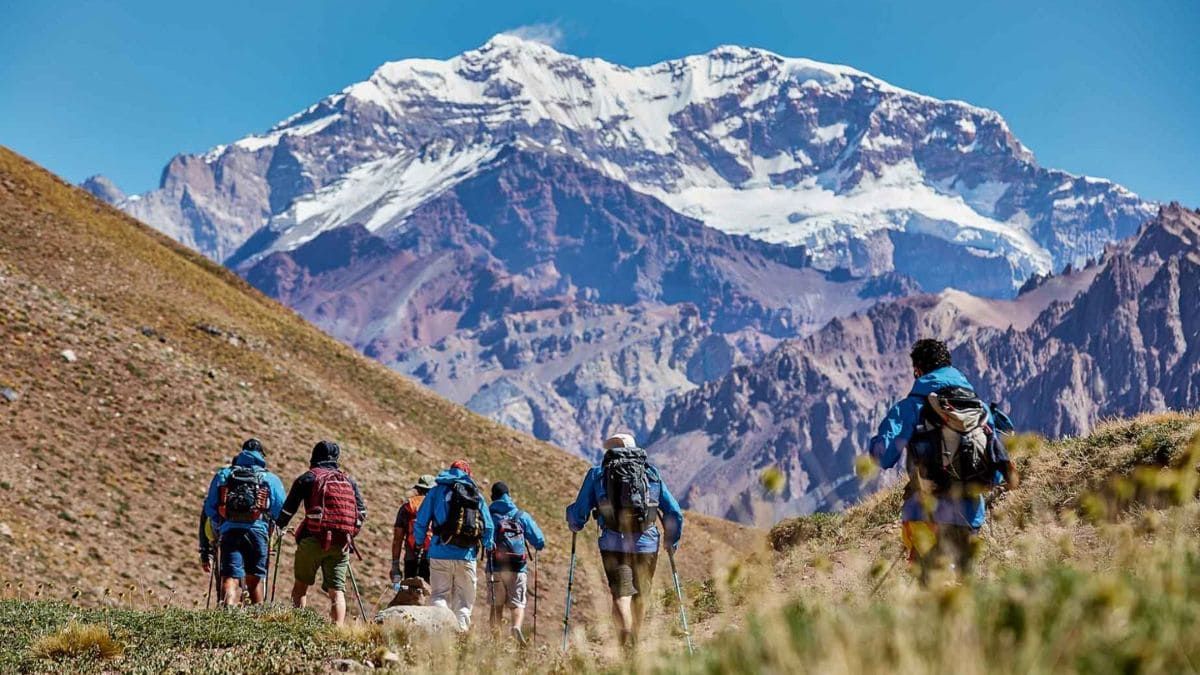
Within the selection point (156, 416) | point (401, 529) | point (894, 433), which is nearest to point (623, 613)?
point (894, 433)

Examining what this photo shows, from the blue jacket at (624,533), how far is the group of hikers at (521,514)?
0.5 inches

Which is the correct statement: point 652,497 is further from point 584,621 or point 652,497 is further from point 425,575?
point 584,621

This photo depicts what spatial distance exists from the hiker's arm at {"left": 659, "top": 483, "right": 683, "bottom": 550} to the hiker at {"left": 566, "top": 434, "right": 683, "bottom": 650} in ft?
0.07

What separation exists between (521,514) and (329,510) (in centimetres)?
321

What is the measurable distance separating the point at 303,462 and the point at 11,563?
559 inches

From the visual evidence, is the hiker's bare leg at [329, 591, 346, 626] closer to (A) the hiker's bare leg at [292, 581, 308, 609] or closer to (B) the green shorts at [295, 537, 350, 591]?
(B) the green shorts at [295, 537, 350, 591]

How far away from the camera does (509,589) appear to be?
15.1 metres

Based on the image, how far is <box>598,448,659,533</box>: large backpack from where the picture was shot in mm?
10281

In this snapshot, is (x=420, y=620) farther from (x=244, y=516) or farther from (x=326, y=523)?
(x=244, y=516)

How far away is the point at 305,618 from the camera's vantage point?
10.4 m

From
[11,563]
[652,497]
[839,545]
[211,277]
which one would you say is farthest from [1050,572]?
[211,277]

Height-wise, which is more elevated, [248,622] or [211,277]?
[211,277]

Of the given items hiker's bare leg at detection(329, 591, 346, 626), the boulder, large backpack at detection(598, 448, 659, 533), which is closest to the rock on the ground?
Answer: the boulder

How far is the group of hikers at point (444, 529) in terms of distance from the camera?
34.1 ft
